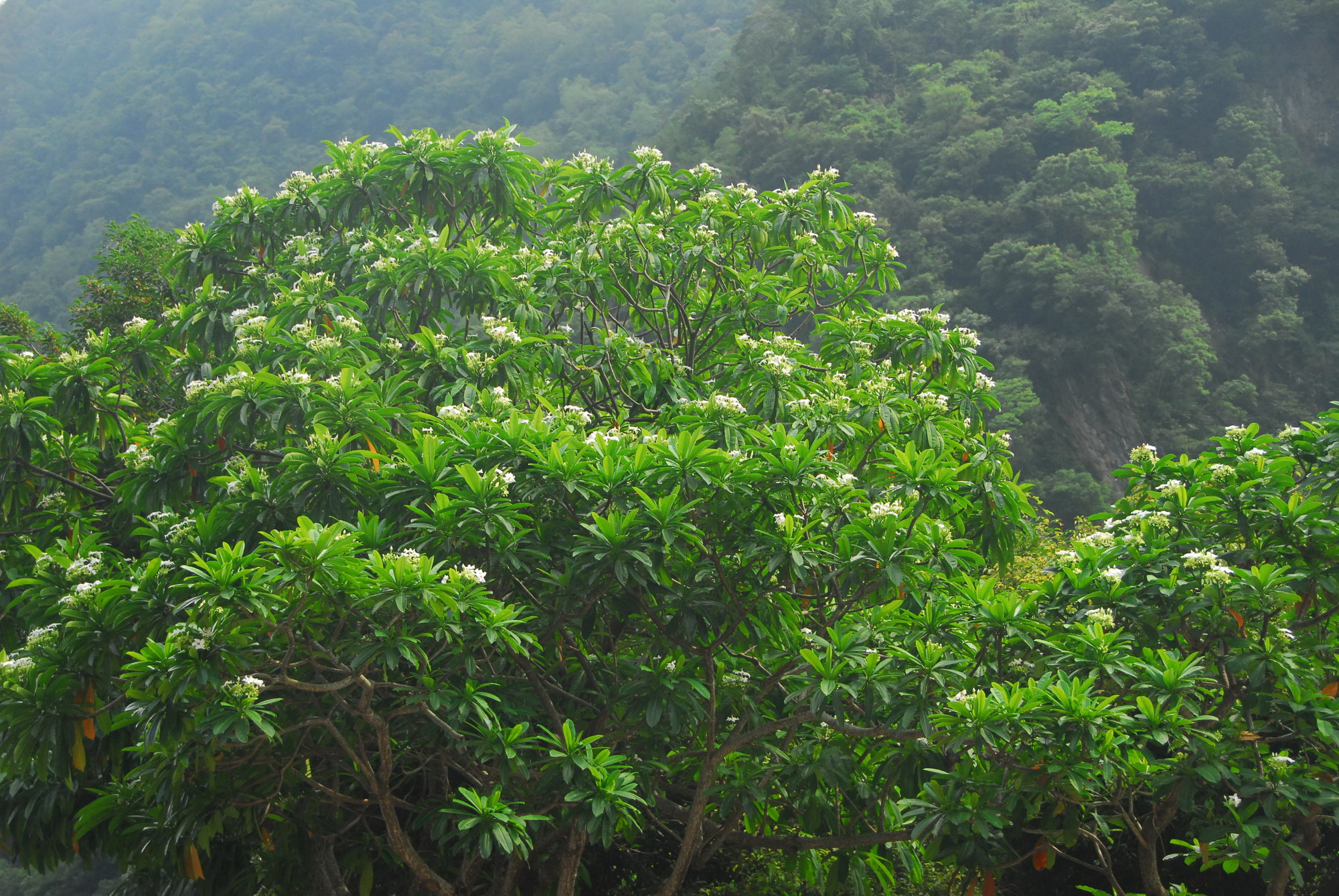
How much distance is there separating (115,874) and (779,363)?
1882 cm

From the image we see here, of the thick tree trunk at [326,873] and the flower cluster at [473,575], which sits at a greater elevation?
the flower cluster at [473,575]

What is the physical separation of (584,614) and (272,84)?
160ft

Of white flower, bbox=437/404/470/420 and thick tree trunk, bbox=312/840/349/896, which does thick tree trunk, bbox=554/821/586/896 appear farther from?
white flower, bbox=437/404/470/420

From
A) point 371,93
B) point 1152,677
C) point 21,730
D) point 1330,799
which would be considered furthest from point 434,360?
point 371,93

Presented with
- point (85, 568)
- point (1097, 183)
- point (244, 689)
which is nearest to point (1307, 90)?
point (1097, 183)

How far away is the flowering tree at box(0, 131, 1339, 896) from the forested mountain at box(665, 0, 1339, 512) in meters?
18.6

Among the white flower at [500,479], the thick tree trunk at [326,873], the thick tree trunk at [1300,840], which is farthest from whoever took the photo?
the thick tree trunk at [326,873]

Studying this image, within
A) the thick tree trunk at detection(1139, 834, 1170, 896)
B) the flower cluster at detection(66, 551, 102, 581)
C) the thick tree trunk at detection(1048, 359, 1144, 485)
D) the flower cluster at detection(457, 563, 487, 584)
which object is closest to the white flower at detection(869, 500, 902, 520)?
the flower cluster at detection(457, 563, 487, 584)

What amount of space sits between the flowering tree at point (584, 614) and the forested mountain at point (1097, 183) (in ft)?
60.9

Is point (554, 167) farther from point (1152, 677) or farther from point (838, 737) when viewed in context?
point (1152, 677)

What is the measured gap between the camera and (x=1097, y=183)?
27781mm

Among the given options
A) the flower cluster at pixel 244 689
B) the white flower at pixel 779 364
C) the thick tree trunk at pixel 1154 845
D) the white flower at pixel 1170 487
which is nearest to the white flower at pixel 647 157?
the white flower at pixel 779 364

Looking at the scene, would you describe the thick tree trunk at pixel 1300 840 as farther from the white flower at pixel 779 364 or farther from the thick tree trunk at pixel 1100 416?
the thick tree trunk at pixel 1100 416

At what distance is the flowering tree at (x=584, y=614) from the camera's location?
14.3ft
